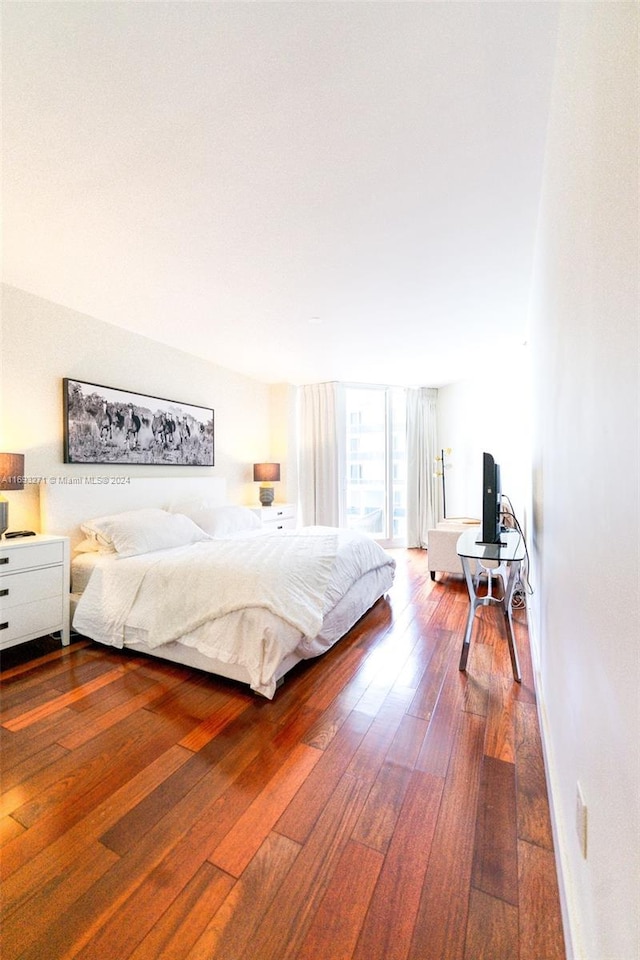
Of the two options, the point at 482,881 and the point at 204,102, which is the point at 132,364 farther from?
the point at 482,881

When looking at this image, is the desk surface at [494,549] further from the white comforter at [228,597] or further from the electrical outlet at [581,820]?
the electrical outlet at [581,820]

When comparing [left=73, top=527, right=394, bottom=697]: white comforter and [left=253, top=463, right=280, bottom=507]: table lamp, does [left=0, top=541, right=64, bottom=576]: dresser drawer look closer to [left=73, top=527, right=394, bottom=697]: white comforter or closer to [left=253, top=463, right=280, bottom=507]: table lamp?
[left=73, top=527, right=394, bottom=697]: white comforter

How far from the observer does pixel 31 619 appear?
243 cm

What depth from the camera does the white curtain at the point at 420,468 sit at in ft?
18.7

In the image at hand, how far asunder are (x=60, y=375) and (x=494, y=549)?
3.35 metres

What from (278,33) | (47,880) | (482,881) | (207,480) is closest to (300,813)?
(482,881)

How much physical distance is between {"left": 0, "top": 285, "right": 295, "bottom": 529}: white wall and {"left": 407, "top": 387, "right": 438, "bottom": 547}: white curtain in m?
2.74

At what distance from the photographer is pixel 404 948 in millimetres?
942

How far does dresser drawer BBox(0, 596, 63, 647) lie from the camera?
2.30m

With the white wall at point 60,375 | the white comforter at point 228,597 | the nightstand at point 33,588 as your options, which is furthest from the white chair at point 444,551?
the nightstand at point 33,588

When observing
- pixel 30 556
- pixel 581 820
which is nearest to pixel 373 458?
pixel 30 556

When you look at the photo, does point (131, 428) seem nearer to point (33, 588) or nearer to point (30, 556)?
point (30, 556)

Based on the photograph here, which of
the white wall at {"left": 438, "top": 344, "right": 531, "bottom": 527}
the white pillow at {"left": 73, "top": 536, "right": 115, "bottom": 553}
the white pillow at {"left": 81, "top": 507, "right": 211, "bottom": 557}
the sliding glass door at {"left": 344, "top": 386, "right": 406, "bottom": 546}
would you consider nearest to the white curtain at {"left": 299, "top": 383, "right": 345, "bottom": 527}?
the sliding glass door at {"left": 344, "top": 386, "right": 406, "bottom": 546}

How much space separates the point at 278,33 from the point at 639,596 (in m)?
1.74
